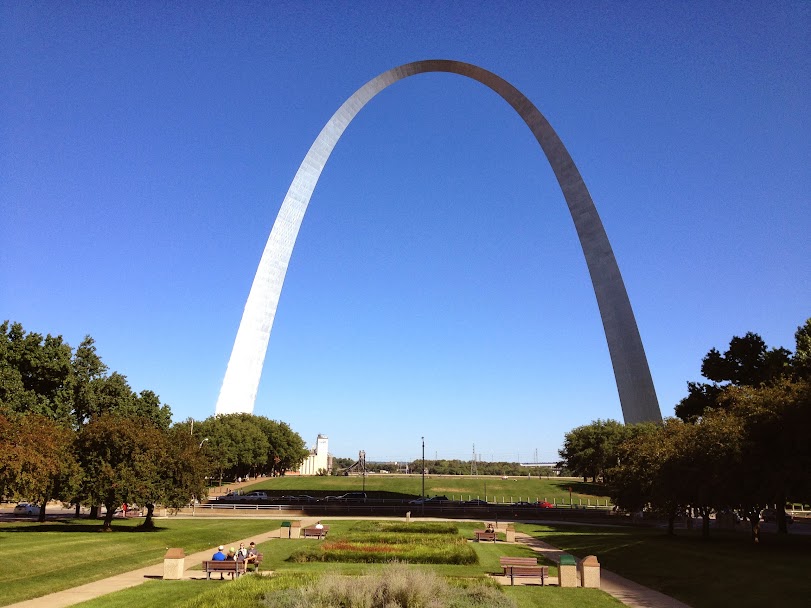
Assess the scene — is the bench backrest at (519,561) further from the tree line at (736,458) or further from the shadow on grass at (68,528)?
the shadow on grass at (68,528)

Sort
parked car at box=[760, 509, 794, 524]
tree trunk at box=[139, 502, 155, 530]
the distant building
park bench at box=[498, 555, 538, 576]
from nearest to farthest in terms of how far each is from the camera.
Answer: park bench at box=[498, 555, 538, 576] < tree trunk at box=[139, 502, 155, 530] < parked car at box=[760, 509, 794, 524] < the distant building

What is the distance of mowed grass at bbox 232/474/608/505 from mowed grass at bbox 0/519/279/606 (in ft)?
134

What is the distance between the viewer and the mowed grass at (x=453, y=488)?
280ft

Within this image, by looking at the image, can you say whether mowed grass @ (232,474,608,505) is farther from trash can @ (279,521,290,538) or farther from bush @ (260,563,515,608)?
bush @ (260,563,515,608)

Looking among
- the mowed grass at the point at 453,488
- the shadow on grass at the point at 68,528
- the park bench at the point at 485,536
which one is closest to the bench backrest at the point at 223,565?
the shadow on grass at the point at 68,528

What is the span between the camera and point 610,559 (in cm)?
3036

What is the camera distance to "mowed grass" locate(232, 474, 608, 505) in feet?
280

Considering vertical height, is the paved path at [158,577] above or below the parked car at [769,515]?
above

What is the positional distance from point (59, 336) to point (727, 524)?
168ft

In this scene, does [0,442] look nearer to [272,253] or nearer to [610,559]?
[610,559]

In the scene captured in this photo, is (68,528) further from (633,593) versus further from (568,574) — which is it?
(633,593)

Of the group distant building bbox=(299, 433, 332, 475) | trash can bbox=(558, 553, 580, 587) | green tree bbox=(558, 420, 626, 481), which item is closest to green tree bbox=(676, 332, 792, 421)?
green tree bbox=(558, 420, 626, 481)

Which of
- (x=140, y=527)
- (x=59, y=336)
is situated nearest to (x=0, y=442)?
(x=140, y=527)

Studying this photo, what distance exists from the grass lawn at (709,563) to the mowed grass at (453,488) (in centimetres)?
4328
